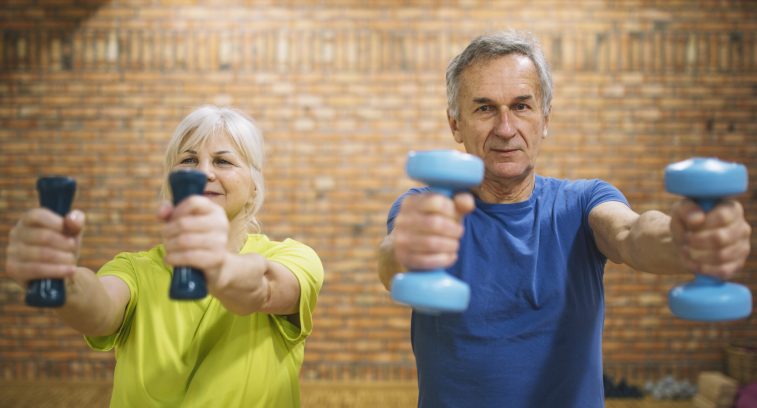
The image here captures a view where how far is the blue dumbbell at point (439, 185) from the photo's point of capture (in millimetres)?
1072

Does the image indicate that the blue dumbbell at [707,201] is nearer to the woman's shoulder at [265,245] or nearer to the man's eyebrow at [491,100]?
the man's eyebrow at [491,100]

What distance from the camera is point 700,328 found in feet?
15.6

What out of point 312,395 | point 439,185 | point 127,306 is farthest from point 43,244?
point 312,395

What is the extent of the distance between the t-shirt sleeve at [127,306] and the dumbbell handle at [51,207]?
0.39 meters

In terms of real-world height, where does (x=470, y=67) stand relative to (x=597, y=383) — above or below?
above

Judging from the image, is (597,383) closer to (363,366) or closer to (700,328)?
(363,366)

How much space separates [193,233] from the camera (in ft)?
3.43

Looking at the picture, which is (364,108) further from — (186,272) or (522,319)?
(186,272)

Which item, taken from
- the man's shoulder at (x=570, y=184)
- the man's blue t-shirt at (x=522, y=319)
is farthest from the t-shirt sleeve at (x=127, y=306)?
the man's shoulder at (x=570, y=184)

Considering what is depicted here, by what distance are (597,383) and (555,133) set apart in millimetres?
3342

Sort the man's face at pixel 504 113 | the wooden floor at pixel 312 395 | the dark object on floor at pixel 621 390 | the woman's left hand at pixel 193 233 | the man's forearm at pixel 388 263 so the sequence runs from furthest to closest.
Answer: the dark object on floor at pixel 621 390 → the wooden floor at pixel 312 395 → the man's face at pixel 504 113 → the man's forearm at pixel 388 263 → the woman's left hand at pixel 193 233

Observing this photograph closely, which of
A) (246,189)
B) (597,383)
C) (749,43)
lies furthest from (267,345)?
(749,43)

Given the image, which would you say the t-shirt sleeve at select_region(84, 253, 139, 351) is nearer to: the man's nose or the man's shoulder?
the man's nose

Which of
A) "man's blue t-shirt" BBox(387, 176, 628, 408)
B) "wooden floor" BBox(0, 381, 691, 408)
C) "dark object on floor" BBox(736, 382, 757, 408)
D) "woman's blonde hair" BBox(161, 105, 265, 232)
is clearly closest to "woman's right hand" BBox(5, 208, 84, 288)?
"woman's blonde hair" BBox(161, 105, 265, 232)
